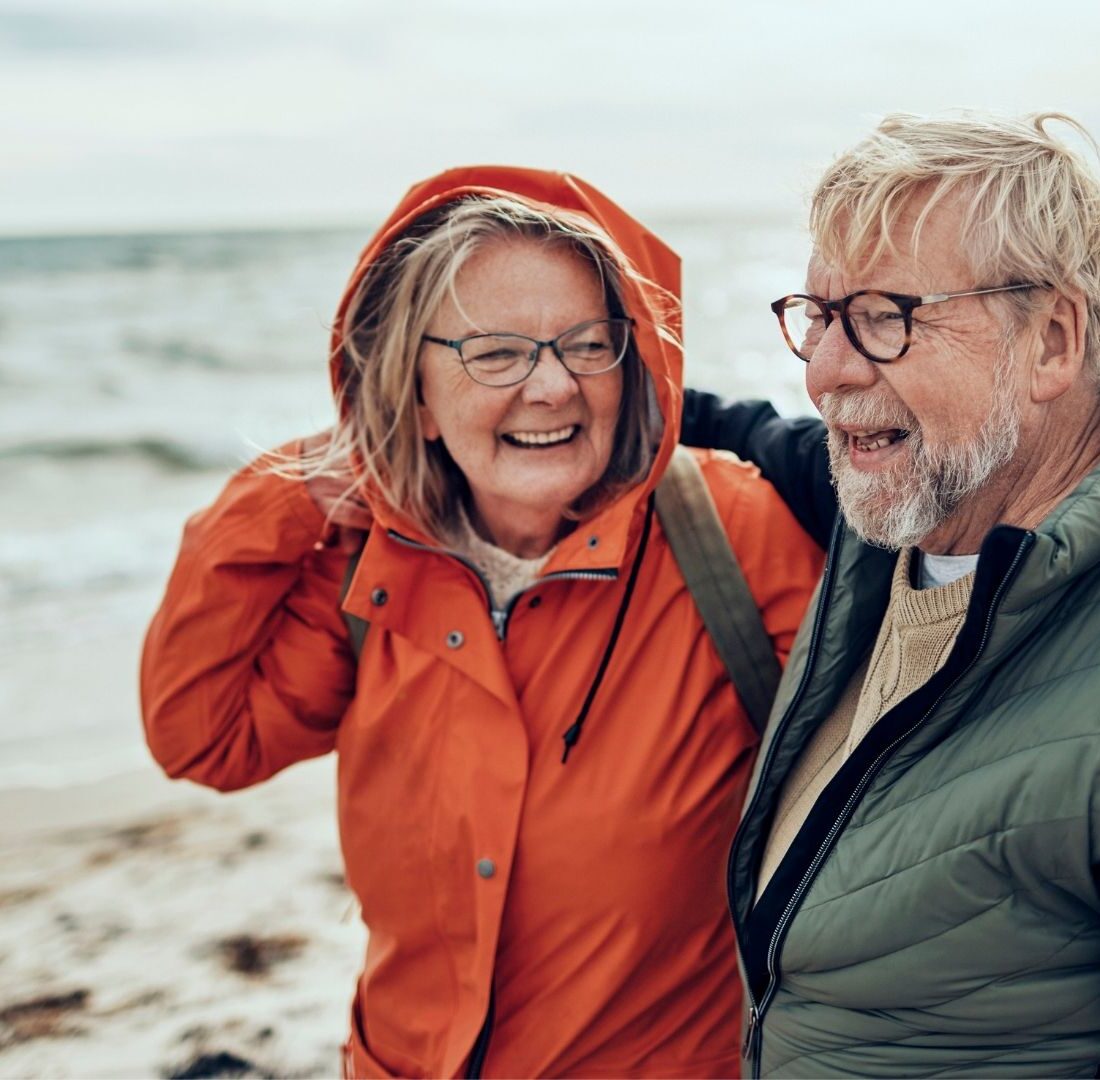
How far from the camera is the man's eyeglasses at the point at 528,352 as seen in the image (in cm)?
242

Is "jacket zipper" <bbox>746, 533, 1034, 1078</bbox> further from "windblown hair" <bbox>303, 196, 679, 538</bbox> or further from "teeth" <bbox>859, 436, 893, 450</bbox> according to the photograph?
"windblown hair" <bbox>303, 196, 679, 538</bbox>

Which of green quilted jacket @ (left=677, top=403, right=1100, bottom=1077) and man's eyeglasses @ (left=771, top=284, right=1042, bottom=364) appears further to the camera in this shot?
man's eyeglasses @ (left=771, top=284, right=1042, bottom=364)

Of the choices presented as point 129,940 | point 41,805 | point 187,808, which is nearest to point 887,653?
point 129,940

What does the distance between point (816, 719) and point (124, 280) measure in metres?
29.3

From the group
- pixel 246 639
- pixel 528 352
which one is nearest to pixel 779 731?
pixel 528 352

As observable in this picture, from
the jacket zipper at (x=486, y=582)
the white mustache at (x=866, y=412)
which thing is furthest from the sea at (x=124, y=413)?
the jacket zipper at (x=486, y=582)

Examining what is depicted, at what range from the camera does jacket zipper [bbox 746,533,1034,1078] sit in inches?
62.9

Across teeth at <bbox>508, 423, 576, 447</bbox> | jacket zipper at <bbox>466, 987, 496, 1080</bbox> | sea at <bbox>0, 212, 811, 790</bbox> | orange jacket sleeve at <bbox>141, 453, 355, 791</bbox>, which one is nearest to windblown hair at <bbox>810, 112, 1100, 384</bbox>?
sea at <bbox>0, 212, 811, 790</bbox>

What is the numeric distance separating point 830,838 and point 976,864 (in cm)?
26

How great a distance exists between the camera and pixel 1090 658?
157 centimetres

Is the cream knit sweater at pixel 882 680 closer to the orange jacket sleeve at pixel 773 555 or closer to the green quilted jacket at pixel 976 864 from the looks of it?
the green quilted jacket at pixel 976 864

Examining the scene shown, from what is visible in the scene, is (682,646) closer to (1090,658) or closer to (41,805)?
(1090,658)

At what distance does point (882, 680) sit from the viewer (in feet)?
6.49

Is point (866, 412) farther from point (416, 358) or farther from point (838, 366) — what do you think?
point (416, 358)
